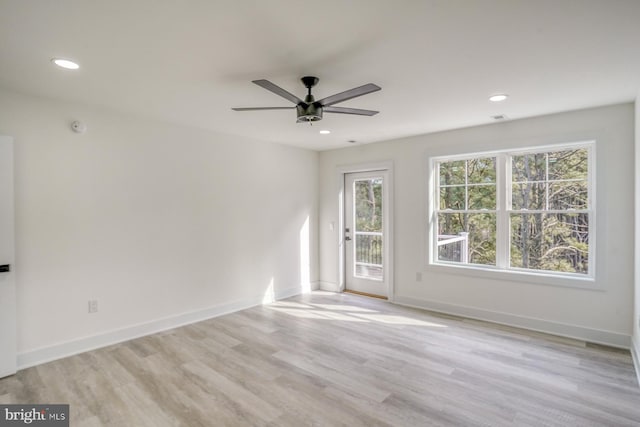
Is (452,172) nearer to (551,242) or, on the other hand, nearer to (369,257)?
(551,242)

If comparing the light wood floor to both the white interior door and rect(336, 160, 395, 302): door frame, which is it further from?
rect(336, 160, 395, 302): door frame

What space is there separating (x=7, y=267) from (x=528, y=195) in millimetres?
5448

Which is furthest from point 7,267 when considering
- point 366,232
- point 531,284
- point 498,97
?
point 531,284

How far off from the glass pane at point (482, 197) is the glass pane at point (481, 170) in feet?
0.27

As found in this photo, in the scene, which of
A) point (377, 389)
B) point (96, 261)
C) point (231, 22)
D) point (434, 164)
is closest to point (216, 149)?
point (96, 261)

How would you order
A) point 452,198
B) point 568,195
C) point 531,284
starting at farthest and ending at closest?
point 452,198 → point 531,284 → point 568,195

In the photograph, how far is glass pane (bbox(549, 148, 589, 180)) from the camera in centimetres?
372

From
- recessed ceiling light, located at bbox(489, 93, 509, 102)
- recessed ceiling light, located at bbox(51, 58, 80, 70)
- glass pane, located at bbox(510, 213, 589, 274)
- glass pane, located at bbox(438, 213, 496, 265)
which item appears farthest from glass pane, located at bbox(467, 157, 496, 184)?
recessed ceiling light, located at bbox(51, 58, 80, 70)

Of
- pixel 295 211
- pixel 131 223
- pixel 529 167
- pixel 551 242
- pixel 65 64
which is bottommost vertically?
pixel 551 242

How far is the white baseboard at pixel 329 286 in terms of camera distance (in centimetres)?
580

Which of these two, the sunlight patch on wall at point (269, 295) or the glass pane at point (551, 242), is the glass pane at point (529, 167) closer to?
the glass pane at point (551, 242)

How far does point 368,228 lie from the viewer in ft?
18.5

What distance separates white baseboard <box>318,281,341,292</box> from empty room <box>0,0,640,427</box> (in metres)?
0.30

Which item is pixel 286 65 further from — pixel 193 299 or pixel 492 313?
pixel 492 313
